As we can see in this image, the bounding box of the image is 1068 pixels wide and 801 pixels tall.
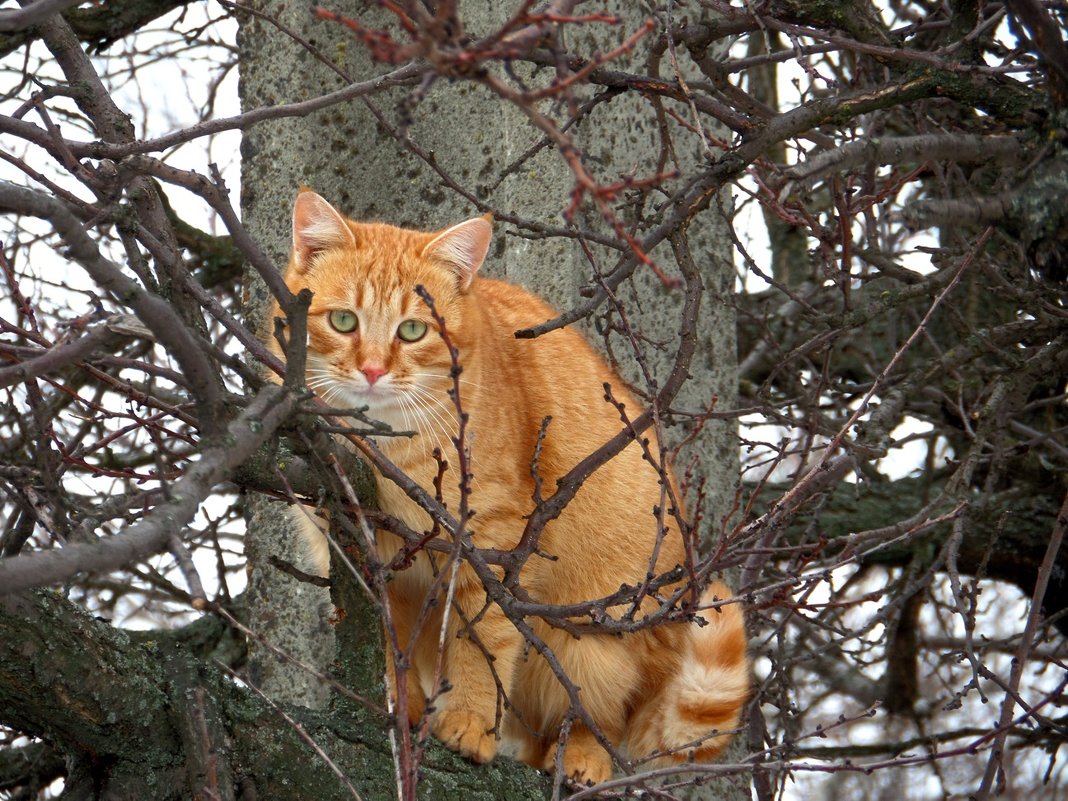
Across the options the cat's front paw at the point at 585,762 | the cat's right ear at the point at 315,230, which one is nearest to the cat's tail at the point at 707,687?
the cat's front paw at the point at 585,762

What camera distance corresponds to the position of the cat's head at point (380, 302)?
3.53 m

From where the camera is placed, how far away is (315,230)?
368 cm

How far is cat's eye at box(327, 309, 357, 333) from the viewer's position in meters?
3.64

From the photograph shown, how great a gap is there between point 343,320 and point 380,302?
0.12m

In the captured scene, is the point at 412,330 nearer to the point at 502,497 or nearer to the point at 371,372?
the point at 371,372

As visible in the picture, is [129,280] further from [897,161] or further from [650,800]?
[650,800]

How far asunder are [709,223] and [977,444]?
4.29ft

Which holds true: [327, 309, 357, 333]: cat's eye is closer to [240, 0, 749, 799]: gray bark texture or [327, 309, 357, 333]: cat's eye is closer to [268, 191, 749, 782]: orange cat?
[268, 191, 749, 782]: orange cat

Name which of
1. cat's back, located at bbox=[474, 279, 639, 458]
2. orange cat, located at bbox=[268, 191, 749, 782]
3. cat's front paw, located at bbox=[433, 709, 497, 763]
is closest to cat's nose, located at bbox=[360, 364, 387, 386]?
orange cat, located at bbox=[268, 191, 749, 782]

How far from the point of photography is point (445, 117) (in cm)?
429

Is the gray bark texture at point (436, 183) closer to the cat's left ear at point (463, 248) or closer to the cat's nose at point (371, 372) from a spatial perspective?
the cat's left ear at point (463, 248)

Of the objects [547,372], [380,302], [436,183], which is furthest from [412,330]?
[436,183]

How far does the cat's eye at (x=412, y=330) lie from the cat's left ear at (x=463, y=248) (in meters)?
0.18

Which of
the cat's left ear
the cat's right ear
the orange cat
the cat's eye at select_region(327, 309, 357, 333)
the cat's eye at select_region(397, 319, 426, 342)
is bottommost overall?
the orange cat
